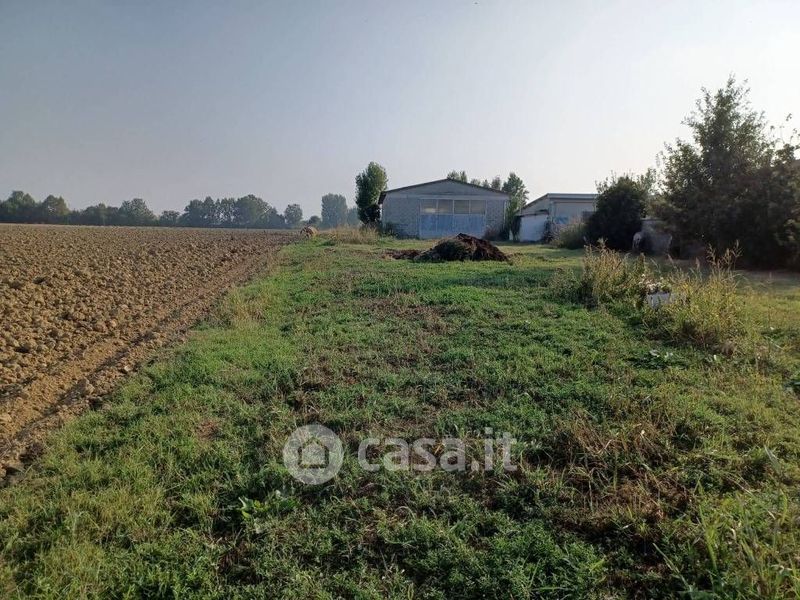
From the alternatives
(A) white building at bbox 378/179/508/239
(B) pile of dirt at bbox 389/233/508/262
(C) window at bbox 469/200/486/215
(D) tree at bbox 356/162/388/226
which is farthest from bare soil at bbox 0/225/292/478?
(D) tree at bbox 356/162/388/226

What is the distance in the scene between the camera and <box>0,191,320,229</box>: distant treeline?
2916 inches

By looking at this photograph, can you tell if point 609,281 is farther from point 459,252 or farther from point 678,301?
point 459,252

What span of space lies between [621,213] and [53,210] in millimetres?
89502

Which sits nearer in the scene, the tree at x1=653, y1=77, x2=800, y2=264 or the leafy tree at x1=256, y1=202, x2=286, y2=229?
the tree at x1=653, y1=77, x2=800, y2=264

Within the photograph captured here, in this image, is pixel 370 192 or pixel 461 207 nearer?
pixel 461 207

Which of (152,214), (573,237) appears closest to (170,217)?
(152,214)

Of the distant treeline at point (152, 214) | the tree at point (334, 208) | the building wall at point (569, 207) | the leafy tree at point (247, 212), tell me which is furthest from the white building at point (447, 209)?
the tree at point (334, 208)

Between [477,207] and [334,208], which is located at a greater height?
[334,208]

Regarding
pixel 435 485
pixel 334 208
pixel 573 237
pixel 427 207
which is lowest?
pixel 435 485

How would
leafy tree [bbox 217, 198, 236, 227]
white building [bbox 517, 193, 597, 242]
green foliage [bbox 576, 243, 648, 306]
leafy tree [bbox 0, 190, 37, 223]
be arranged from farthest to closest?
1. leafy tree [bbox 217, 198, 236, 227]
2. leafy tree [bbox 0, 190, 37, 223]
3. white building [bbox 517, 193, 597, 242]
4. green foliage [bbox 576, 243, 648, 306]

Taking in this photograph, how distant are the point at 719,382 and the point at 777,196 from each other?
409 inches

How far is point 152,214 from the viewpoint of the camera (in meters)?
87.1

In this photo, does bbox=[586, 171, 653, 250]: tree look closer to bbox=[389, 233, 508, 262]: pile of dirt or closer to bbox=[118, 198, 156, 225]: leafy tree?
bbox=[389, 233, 508, 262]: pile of dirt

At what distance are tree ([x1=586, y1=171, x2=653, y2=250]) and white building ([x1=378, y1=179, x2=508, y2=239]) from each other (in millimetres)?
9959
